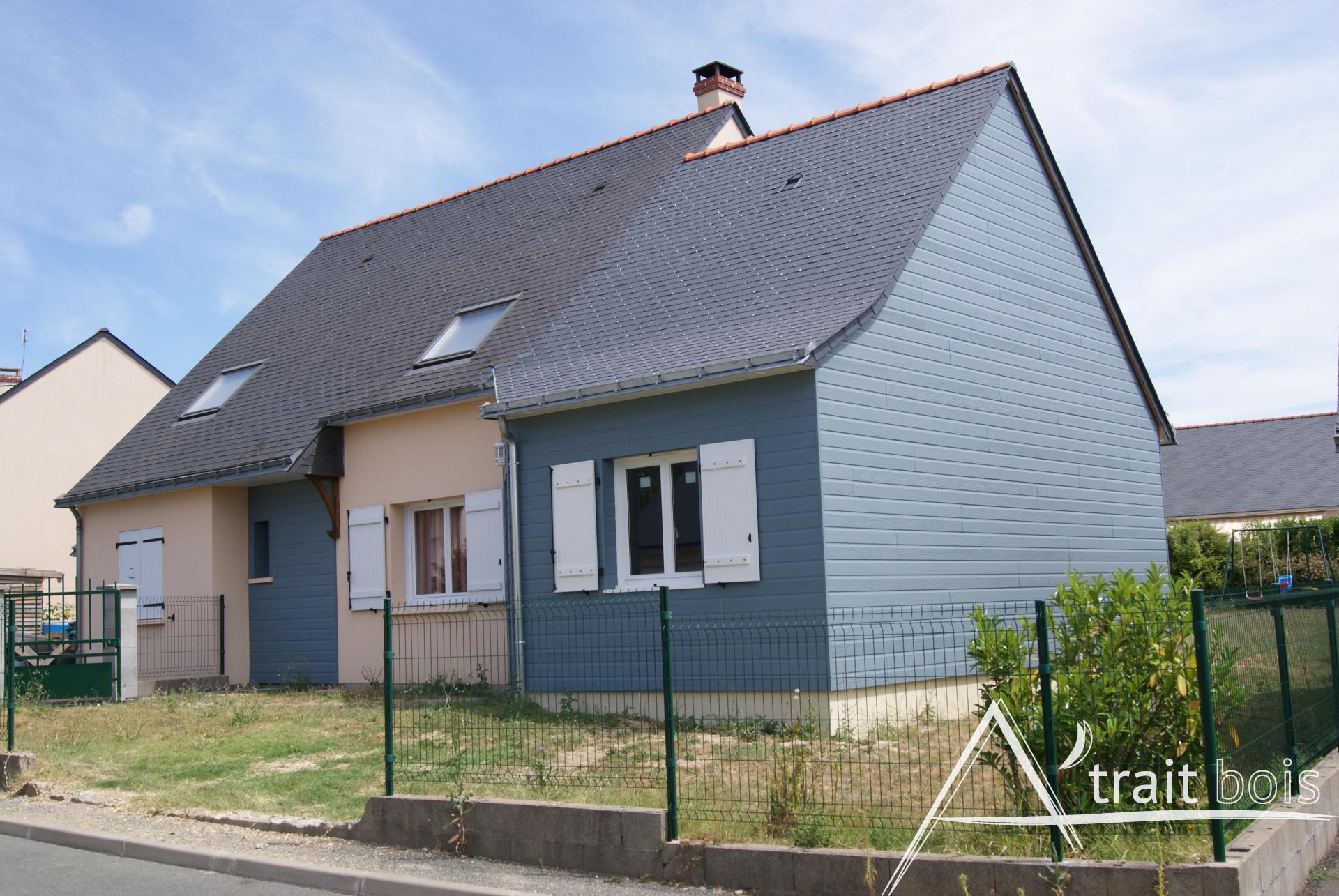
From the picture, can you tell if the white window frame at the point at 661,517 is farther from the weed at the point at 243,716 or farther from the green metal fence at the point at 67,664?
the green metal fence at the point at 67,664

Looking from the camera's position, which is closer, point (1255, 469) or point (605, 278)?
point (605, 278)

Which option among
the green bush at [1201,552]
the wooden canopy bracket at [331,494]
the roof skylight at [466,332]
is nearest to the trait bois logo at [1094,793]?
the roof skylight at [466,332]

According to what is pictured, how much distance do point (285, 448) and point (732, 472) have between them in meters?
7.49

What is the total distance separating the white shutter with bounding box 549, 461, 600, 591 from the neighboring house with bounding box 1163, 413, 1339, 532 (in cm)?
2771

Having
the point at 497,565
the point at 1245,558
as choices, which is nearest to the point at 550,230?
the point at 497,565

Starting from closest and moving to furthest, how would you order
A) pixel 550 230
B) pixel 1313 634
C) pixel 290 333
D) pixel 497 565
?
pixel 1313 634 < pixel 497 565 < pixel 550 230 < pixel 290 333

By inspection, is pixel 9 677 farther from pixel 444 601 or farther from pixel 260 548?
pixel 260 548

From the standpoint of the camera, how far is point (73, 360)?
34.9 meters

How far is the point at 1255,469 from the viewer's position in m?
39.1

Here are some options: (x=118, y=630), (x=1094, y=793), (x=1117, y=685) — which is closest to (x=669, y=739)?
(x=1094, y=793)

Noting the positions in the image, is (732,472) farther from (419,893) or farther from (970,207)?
(419,893)

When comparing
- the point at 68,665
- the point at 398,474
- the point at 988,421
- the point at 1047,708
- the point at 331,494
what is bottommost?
the point at 68,665

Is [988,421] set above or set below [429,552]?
above

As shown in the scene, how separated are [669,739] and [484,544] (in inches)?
300
